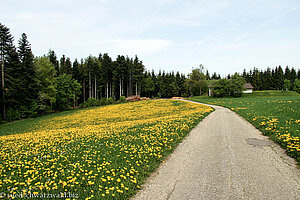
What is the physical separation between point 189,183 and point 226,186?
103 centimetres

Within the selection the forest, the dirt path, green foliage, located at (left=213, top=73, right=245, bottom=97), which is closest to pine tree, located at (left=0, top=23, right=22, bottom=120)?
the forest

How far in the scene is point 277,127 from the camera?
10.1m

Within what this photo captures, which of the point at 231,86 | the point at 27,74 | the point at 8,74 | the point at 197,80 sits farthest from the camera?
the point at 197,80

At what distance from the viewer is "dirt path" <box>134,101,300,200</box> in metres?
4.22

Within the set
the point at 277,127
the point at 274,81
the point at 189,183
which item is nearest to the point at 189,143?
the point at 189,183

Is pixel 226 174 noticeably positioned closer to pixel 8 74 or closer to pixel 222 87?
pixel 8 74

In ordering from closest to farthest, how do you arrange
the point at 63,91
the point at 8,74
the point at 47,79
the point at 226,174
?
the point at 226,174 → the point at 8,74 → the point at 47,79 → the point at 63,91

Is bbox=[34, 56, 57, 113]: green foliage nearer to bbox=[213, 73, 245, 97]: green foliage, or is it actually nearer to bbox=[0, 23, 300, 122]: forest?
bbox=[0, 23, 300, 122]: forest

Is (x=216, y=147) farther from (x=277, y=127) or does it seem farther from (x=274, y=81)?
(x=274, y=81)

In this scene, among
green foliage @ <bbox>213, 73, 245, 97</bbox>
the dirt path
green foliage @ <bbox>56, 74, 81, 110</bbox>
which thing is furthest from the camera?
green foliage @ <bbox>213, 73, 245, 97</bbox>

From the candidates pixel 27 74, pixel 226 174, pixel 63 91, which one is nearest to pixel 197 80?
pixel 63 91

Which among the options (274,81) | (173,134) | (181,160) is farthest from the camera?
(274,81)

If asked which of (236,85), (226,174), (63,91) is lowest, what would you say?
(226,174)

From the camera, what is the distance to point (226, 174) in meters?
5.21
